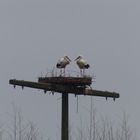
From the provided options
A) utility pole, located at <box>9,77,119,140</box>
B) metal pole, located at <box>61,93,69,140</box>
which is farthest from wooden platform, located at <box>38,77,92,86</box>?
metal pole, located at <box>61,93,69,140</box>

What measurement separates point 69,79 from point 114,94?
3.51 metres

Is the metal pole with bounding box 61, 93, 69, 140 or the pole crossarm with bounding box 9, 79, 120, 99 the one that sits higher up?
the pole crossarm with bounding box 9, 79, 120, 99

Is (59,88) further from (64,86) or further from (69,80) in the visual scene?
(69,80)

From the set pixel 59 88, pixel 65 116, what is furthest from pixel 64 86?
pixel 65 116

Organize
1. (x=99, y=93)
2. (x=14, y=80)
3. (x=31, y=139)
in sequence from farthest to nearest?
(x=31, y=139) < (x=99, y=93) < (x=14, y=80)

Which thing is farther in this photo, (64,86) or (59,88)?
(64,86)

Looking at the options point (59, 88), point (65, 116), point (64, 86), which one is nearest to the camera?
point (59, 88)

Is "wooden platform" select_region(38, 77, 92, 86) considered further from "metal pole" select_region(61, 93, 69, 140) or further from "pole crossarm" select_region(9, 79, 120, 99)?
"metal pole" select_region(61, 93, 69, 140)

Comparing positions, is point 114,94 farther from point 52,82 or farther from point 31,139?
point 31,139

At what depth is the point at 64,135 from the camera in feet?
159

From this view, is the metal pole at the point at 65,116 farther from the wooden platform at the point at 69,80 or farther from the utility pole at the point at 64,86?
the wooden platform at the point at 69,80

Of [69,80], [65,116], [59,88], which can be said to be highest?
[69,80]

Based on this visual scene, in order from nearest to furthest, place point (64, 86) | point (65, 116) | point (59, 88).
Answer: point (59, 88) → point (64, 86) → point (65, 116)

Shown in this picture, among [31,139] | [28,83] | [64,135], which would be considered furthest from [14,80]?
[31,139]
